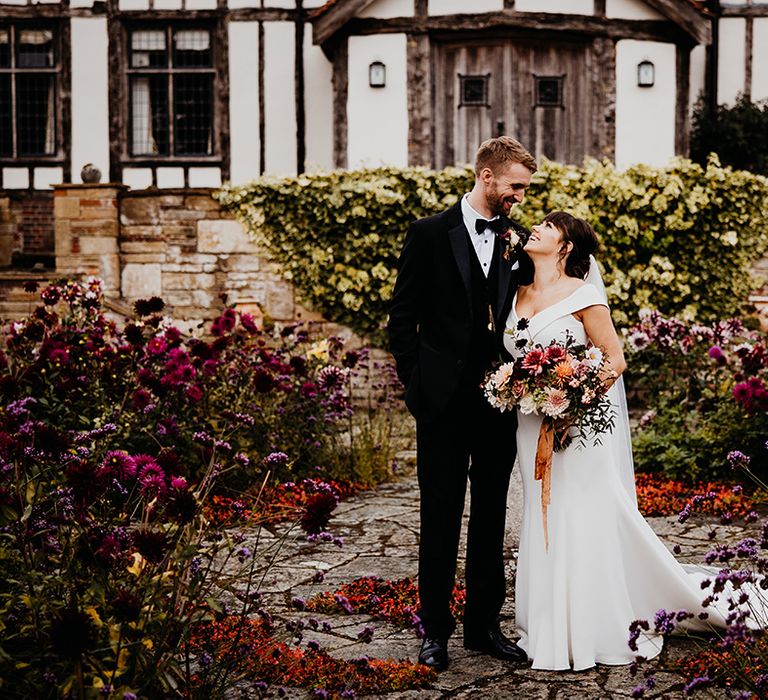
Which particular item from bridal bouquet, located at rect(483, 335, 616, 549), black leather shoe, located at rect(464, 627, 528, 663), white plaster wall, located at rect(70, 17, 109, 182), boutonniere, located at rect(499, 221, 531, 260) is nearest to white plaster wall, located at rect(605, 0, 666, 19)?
white plaster wall, located at rect(70, 17, 109, 182)

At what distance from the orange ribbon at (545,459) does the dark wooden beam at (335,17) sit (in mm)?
9408

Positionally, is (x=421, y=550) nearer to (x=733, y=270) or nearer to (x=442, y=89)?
(x=733, y=270)

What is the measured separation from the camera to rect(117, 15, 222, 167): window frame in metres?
13.7

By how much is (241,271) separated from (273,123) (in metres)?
3.17

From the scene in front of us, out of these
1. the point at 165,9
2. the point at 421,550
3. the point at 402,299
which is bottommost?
the point at 421,550

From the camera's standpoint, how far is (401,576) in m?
5.14

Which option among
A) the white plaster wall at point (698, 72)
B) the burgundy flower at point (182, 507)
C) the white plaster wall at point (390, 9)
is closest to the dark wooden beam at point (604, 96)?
the white plaster wall at point (698, 72)

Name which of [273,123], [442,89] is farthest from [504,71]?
[273,123]

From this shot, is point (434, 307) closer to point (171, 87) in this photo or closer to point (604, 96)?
point (604, 96)

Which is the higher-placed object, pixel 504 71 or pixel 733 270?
pixel 504 71

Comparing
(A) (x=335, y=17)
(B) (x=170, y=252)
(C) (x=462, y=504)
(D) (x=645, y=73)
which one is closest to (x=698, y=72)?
(D) (x=645, y=73)

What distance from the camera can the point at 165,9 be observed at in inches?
539

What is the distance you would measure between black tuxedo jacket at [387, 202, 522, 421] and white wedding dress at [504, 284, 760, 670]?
0.23 metres

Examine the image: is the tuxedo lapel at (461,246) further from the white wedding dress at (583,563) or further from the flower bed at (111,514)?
the flower bed at (111,514)
